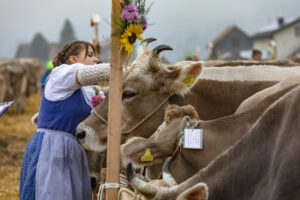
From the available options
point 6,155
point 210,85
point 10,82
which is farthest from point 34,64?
point 210,85

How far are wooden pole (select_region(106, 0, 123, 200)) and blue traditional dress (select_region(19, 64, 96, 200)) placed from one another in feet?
1.77

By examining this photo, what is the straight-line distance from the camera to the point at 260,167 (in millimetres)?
Result: 2615

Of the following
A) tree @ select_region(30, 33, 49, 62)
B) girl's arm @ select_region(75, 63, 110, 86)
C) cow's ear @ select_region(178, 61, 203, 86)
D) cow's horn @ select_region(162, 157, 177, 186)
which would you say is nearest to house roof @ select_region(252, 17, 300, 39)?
cow's ear @ select_region(178, 61, 203, 86)

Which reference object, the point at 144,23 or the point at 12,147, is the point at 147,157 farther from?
the point at 12,147

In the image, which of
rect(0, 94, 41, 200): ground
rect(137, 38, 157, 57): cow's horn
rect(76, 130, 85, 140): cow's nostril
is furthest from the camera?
rect(0, 94, 41, 200): ground

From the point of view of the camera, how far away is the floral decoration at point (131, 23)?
3.20 metres

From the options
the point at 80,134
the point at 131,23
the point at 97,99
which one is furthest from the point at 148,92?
the point at 131,23

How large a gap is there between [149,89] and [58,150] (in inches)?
39.8

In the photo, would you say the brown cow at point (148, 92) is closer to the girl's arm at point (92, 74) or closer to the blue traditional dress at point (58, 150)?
the blue traditional dress at point (58, 150)

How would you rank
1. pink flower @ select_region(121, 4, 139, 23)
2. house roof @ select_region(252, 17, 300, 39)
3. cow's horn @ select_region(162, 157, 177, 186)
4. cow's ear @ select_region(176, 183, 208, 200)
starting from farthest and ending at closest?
house roof @ select_region(252, 17, 300, 39), pink flower @ select_region(121, 4, 139, 23), cow's horn @ select_region(162, 157, 177, 186), cow's ear @ select_region(176, 183, 208, 200)

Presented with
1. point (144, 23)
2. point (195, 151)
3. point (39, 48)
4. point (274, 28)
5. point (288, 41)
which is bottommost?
point (195, 151)

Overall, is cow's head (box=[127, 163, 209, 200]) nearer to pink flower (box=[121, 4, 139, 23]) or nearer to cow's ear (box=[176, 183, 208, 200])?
cow's ear (box=[176, 183, 208, 200])

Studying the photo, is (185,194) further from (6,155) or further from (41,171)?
(6,155)

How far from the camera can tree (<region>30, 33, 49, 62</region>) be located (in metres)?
111
